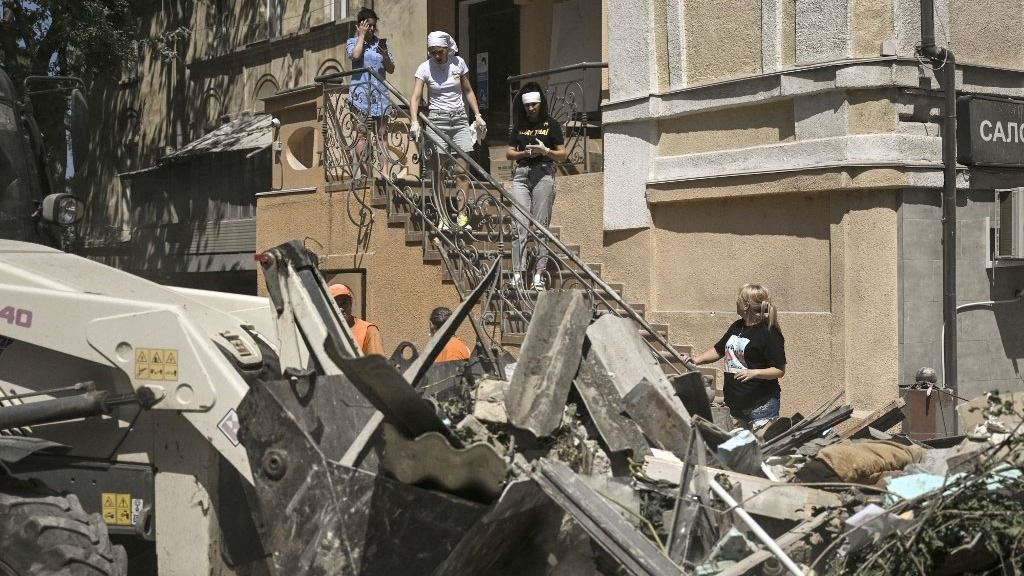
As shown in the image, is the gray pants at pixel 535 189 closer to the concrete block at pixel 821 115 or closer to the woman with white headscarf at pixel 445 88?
the woman with white headscarf at pixel 445 88

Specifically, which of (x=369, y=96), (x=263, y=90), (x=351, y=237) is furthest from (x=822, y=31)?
(x=263, y=90)

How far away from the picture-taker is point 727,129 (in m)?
11.4

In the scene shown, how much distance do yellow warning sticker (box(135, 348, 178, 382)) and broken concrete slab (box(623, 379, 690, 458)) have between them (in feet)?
6.13

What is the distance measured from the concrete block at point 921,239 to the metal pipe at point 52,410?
708cm

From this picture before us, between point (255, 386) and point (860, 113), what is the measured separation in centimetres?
707

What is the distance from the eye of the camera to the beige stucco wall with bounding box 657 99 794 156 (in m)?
10.9

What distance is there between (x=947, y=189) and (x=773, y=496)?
21.1 feet

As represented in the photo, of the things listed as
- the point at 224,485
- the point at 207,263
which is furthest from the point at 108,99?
the point at 224,485

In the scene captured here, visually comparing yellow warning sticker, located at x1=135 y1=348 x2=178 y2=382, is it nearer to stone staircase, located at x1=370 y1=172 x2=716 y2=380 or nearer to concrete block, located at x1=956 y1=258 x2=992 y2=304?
stone staircase, located at x1=370 y1=172 x2=716 y2=380

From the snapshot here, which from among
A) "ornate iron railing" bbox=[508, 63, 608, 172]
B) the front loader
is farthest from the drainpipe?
the front loader

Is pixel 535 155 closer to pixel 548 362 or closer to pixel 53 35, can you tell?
pixel 548 362

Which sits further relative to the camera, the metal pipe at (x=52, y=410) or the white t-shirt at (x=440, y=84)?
the white t-shirt at (x=440, y=84)

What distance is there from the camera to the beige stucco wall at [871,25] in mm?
10273

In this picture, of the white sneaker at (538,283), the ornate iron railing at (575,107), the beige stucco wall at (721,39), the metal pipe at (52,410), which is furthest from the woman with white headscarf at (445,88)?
the metal pipe at (52,410)
